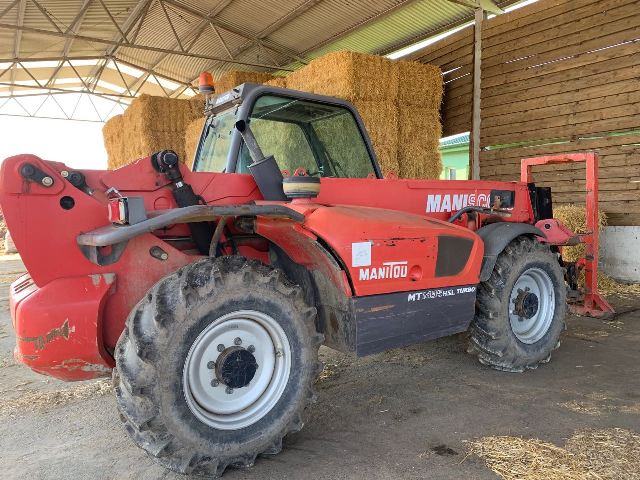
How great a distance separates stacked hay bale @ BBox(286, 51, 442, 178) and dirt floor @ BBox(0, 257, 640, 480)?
16.0 ft

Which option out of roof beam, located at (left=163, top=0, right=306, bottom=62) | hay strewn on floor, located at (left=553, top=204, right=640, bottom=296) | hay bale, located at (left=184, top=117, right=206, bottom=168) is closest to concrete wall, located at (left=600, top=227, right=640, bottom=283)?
hay strewn on floor, located at (left=553, top=204, right=640, bottom=296)

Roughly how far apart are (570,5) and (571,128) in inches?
75.3

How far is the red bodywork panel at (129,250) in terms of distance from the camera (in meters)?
2.35

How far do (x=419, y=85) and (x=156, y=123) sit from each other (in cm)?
736

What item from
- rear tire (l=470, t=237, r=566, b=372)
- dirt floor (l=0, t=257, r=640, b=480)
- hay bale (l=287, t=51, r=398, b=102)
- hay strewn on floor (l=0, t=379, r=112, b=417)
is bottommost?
hay strewn on floor (l=0, t=379, r=112, b=417)

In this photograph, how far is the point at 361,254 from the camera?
279 centimetres

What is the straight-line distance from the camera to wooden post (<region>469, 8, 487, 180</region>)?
928 centimetres

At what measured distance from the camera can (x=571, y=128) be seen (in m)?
7.94

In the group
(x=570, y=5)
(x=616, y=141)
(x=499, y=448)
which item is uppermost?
(x=570, y=5)

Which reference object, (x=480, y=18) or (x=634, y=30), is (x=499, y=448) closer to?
(x=634, y=30)

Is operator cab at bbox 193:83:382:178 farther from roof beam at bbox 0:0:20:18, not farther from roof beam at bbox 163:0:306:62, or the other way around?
roof beam at bbox 0:0:20:18

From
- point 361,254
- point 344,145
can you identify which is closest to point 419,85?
point 344,145

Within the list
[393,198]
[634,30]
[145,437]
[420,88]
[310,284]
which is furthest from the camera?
[420,88]

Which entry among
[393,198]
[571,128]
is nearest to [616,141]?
[571,128]
